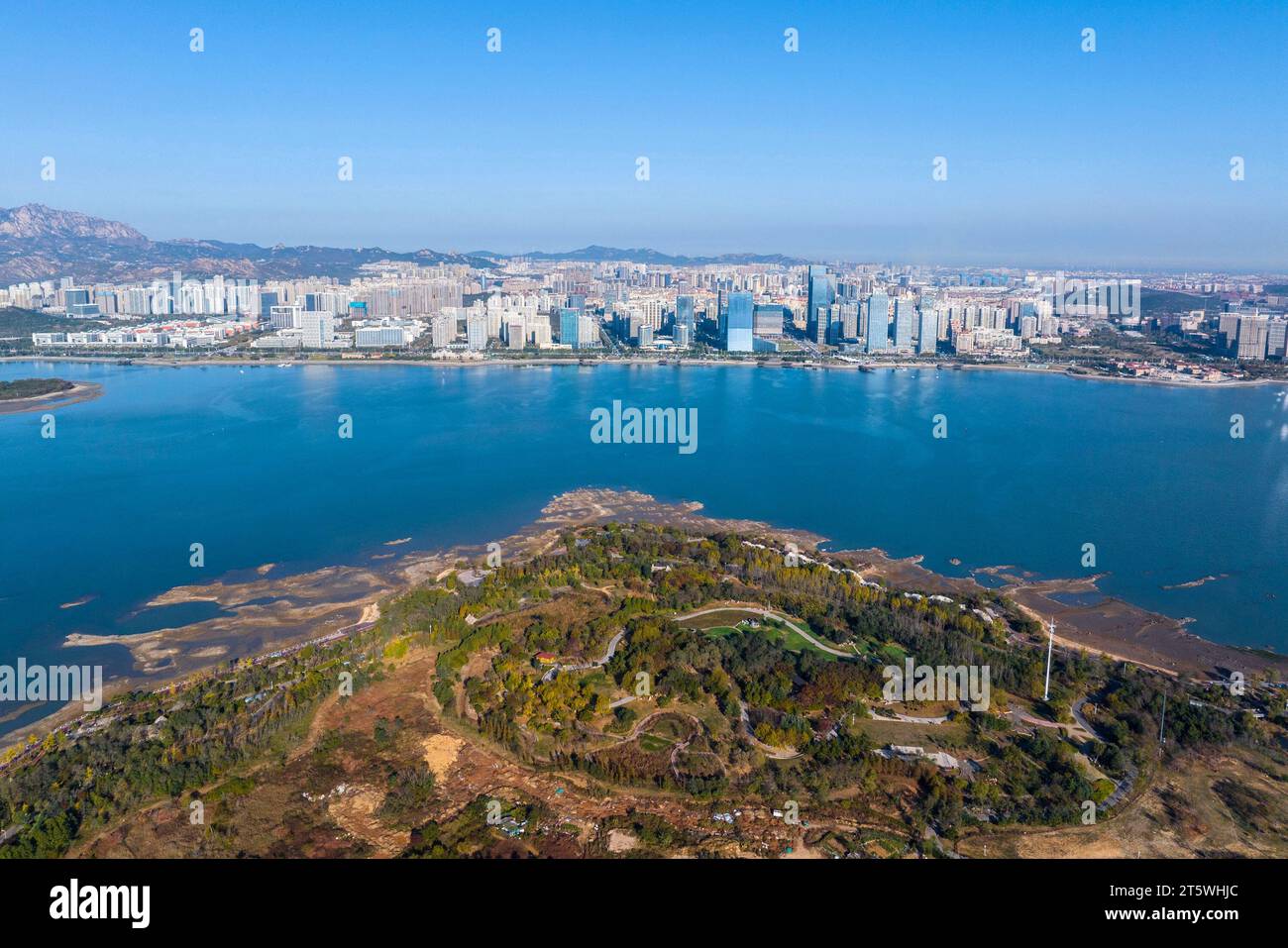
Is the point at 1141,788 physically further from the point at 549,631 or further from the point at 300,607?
the point at 300,607

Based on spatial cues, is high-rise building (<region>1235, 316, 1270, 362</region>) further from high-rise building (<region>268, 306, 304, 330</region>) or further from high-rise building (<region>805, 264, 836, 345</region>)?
high-rise building (<region>268, 306, 304, 330</region>)

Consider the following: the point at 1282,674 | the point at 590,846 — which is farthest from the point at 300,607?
the point at 1282,674

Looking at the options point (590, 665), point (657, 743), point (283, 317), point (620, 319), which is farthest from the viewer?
point (283, 317)

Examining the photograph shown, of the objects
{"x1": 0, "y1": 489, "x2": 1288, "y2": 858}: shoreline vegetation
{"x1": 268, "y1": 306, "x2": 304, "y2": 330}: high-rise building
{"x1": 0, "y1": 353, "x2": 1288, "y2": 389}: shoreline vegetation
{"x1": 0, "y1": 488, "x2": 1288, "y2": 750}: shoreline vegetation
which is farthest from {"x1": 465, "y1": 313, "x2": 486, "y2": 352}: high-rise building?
{"x1": 0, "y1": 489, "x2": 1288, "y2": 858}: shoreline vegetation

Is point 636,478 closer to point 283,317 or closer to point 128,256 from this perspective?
point 283,317

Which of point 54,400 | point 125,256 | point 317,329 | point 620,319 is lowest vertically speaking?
point 54,400

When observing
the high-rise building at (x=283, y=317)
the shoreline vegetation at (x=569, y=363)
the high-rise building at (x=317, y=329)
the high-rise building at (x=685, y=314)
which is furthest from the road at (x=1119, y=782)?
the high-rise building at (x=283, y=317)

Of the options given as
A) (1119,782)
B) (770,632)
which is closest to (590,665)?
(770,632)
